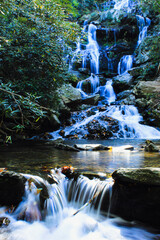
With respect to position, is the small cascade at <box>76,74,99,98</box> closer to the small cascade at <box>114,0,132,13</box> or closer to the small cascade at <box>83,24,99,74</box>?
the small cascade at <box>83,24,99,74</box>

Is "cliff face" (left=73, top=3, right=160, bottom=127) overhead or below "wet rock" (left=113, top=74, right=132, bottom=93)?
overhead

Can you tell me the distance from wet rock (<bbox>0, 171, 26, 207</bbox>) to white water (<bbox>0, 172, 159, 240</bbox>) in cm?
12

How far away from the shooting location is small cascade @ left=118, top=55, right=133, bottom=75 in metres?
21.7

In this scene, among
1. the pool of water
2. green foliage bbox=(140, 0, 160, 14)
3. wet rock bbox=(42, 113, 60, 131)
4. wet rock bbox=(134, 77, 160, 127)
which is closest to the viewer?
the pool of water

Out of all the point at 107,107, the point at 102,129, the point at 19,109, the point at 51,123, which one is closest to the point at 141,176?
the point at 19,109

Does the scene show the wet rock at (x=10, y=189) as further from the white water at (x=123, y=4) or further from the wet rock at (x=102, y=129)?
the white water at (x=123, y=4)

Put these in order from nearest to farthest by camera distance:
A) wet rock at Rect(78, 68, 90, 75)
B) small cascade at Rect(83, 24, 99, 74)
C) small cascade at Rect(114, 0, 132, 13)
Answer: wet rock at Rect(78, 68, 90, 75) → small cascade at Rect(83, 24, 99, 74) → small cascade at Rect(114, 0, 132, 13)

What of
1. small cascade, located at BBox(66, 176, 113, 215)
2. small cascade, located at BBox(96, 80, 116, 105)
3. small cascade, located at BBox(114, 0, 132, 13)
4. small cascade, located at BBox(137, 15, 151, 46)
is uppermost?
small cascade, located at BBox(114, 0, 132, 13)

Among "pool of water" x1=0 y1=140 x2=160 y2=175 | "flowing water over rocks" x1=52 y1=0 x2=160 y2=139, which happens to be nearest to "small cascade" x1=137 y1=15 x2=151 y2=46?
"flowing water over rocks" x1=52 y1=0 x2=160 y2=139

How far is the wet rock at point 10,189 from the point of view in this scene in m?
2.39

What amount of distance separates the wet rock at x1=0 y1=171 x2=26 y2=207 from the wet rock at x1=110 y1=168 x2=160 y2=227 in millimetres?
1434

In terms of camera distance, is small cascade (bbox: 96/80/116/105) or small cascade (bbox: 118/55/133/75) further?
small cascade (bbox: 118/55/133/75)

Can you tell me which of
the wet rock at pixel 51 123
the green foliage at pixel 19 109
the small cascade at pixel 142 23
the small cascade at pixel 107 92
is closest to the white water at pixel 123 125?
the wet rock at pixel 51 123

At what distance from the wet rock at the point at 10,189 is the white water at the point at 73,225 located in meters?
0.12
